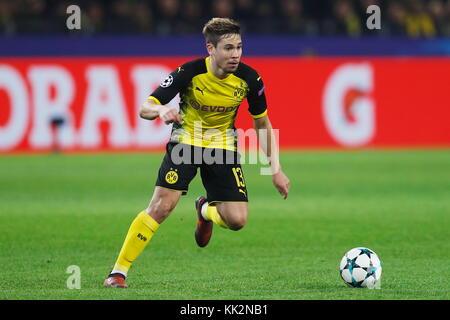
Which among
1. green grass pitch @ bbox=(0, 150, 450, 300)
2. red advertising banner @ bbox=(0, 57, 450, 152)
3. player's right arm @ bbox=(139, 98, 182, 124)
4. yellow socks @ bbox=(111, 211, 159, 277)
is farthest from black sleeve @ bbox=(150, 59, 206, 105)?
red advertising banner @ bbox=(0, 57, 450, 152)

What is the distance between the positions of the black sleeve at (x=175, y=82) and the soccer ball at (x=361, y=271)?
6.35 feet

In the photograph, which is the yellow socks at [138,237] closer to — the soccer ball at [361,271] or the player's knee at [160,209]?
the player's knee at [160,209]

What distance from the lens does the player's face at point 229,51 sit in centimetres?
793

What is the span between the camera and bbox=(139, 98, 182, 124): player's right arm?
23.1ft

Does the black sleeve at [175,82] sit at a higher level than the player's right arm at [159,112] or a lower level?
higher

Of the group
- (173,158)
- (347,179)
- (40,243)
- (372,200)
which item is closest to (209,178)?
(173,158)

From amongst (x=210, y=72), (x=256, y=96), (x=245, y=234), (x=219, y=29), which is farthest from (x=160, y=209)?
(x=245, y=234)

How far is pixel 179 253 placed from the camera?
9930mm

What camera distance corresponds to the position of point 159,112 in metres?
7.29

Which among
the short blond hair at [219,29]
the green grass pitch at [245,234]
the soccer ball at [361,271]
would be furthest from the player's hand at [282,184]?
the short blond hair at [219,29]

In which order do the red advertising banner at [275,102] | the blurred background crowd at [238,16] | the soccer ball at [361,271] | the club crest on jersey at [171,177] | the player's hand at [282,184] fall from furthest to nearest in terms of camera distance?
the blurred background crowd at [238,16], the red advertising banner at [275,102], the player's hand at [282,184], the club crest on jersey at [171,177], the soccer ball at [361,271]

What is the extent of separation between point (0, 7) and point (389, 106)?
9.36 meters

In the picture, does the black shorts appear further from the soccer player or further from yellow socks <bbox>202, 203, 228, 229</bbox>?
yellow socks <bbox>202, 203, 228, 229</bbox>

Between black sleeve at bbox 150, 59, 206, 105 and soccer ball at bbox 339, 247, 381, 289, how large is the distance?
6.35 ft
